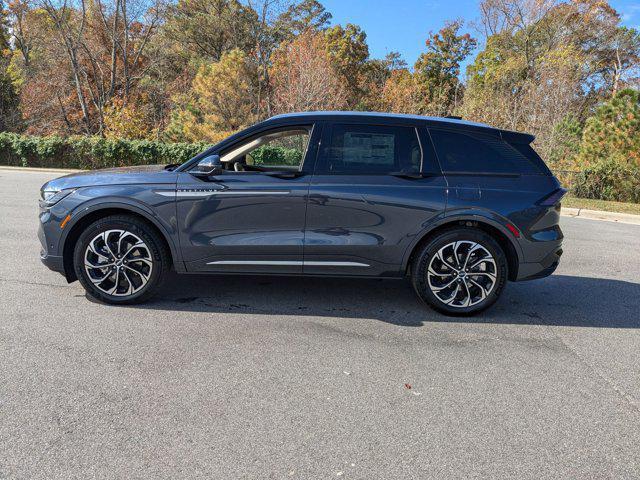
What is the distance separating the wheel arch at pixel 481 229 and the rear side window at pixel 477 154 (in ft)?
1.52

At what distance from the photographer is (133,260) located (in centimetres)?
468

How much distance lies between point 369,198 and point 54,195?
2.92 m

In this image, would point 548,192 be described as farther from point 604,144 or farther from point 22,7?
point 22,7

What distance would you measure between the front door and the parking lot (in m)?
0.49

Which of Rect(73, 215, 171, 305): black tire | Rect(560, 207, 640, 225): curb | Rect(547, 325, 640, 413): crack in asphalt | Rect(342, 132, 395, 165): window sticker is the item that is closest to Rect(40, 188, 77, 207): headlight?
Rect(73, 215, 171, 305): black tire

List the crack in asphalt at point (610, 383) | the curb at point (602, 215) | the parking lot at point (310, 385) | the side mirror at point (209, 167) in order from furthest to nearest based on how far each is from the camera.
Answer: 1. the curb at point (602, 215)
2. the side mirror at point (209, 167)
3. the crack in asphalt at point (610, 383)
4. the parking lot at point (310, 385)

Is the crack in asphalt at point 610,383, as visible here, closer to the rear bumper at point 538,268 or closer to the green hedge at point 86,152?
the rear bumper at point 538,268

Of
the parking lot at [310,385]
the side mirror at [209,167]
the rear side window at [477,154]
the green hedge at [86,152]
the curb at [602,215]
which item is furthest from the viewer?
the green hedge at [86,152]

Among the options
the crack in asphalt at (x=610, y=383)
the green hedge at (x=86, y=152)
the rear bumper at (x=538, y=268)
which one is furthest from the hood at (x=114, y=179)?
the green hedge at (x=86, y=152)

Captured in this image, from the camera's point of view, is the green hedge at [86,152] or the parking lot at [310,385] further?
the green hedge at [86,152]

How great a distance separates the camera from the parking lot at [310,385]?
2.61m

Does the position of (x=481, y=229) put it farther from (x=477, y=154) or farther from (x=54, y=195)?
(x=54, y=195)

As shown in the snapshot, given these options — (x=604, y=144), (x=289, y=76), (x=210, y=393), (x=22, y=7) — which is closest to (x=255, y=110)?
(x=289, y=76)

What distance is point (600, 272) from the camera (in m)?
6.87
